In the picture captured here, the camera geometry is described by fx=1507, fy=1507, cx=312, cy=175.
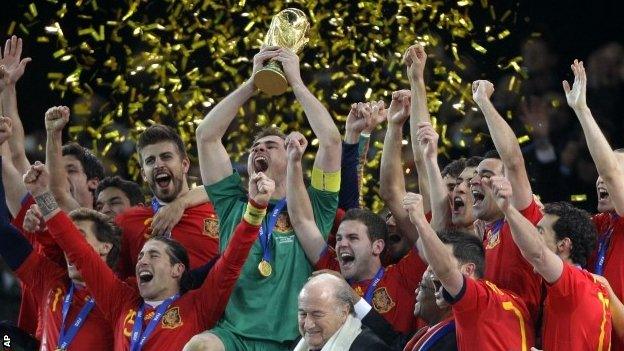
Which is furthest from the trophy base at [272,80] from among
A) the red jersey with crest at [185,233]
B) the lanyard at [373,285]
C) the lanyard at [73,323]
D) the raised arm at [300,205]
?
the lanyard at [73,323]

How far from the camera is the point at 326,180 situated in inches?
250

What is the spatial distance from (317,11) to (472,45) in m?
0.95

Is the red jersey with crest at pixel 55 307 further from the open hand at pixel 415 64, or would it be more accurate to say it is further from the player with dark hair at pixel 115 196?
the open hand at pixel 415 64

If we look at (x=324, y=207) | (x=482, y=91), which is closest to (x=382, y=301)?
(x=324, y=207)

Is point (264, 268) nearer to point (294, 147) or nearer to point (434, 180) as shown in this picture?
point (294, 147)

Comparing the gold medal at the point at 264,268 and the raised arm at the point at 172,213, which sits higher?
the raised arm at the point at 172,213

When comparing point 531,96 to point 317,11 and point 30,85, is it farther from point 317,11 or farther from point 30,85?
point 30,85

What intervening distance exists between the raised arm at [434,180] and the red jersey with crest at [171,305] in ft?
2.43

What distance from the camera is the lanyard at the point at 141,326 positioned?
6117 millimetres

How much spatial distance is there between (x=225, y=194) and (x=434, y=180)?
94cm

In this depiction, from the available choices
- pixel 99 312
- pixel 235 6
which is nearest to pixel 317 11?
pixel 235 6

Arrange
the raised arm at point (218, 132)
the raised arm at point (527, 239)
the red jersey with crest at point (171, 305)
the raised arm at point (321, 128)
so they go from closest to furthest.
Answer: the raised arm at point (527, 239)
the red jersey with crest at point (171, 305)
the raised arm at point (321, 128)
the raised arm at point (218, 132)

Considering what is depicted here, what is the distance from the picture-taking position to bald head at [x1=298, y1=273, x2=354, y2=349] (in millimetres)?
5547

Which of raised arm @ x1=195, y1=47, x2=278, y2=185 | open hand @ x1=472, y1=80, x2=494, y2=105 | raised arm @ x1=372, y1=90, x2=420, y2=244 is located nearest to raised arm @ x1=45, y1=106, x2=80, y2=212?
raised arm @ x1=195, y1=47, x2=278, y2=185
